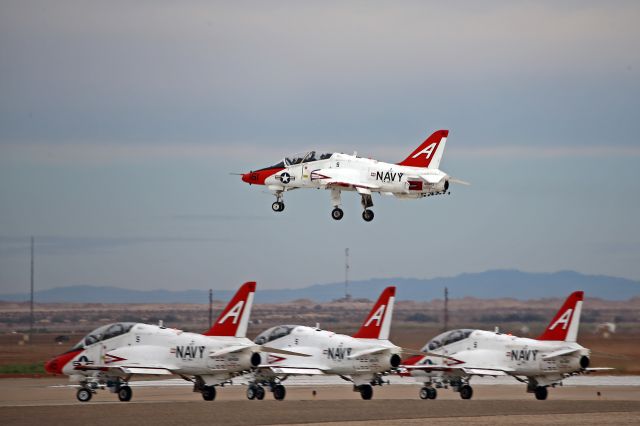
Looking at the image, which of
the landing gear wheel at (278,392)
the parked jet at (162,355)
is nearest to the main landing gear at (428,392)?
the landing gear wheel at (278,392)

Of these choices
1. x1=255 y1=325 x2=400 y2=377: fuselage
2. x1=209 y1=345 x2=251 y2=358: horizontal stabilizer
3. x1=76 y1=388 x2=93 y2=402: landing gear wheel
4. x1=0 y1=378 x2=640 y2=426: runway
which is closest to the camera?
x1=0 y1=378 x2=640 y2=426: runway

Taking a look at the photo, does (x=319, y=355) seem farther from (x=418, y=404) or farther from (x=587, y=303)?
(x=587, y=303)

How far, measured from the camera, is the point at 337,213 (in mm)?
62375

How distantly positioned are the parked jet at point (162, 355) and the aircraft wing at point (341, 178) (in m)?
8.60

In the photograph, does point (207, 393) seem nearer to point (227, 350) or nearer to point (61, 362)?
point (227, 350)

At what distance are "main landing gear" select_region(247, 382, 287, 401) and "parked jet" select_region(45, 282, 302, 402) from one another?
2.37 m

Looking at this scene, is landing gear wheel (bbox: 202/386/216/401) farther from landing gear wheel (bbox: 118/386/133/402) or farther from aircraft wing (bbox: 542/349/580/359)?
aircraft wing (bbox: 542/349/580/359)

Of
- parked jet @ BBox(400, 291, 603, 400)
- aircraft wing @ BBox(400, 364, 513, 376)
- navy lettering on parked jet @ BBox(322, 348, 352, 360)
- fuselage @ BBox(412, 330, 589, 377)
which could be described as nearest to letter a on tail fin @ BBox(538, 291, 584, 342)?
parked jet @ BBox(400, 291, 603, 400)

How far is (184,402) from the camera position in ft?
173

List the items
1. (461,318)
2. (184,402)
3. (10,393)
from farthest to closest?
(461,318) < (10,393) < (184,402)

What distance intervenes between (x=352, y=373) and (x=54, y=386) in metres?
13.7

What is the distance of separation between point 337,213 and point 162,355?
39.4 ft

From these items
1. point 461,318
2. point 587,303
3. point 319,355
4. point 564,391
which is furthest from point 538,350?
point 587,303

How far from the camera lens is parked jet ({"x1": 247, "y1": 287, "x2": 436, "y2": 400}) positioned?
5700 cm
